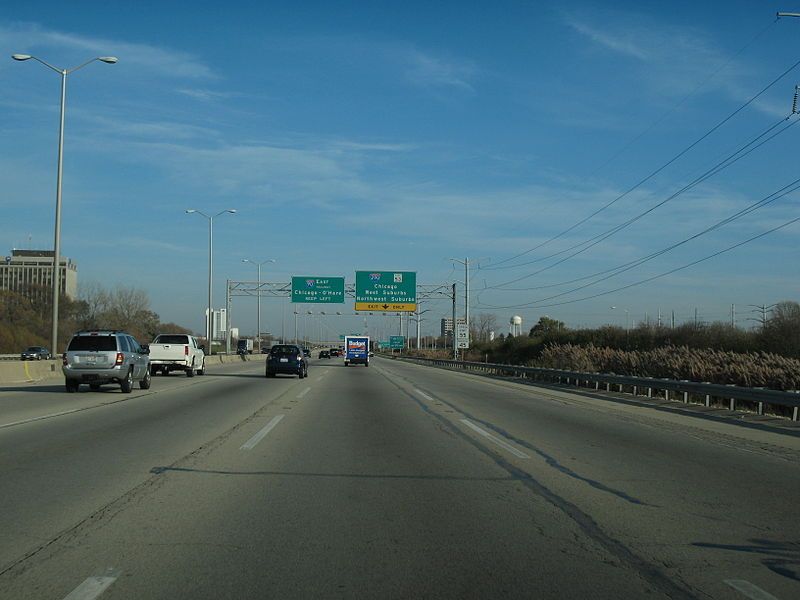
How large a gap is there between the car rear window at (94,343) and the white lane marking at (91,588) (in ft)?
66.7

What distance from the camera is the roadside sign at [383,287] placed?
6831 centimetres

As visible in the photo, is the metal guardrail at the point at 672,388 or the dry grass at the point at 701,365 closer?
the metal guardrail at the point at 672,388

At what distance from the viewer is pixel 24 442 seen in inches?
536

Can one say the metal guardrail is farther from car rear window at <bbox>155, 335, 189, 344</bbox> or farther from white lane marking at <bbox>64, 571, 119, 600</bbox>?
car rear window at <bbox>155, 335, 189, 344</bbox>

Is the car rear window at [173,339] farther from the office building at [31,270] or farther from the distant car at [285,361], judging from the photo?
the office building at [31,270]

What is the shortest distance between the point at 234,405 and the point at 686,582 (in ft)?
57.8

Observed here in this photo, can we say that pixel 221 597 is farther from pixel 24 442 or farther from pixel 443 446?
pixel 24 442

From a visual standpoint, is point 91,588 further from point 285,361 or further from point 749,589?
point 285,361

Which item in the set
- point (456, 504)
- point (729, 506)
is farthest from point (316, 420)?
point (729, 506)

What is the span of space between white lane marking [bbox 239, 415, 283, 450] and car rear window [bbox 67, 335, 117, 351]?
29.7 ft

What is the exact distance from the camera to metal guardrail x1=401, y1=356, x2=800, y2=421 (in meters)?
19.9

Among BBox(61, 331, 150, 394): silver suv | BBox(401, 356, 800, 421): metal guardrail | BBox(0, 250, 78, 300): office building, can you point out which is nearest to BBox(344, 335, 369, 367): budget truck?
BBox(401, 356, 800, 421): metal guardrail

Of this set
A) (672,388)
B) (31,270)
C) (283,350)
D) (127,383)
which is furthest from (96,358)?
(31,270)

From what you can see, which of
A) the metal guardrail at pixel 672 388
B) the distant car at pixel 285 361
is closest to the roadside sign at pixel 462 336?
the metal guardrail at pixel 672 388
